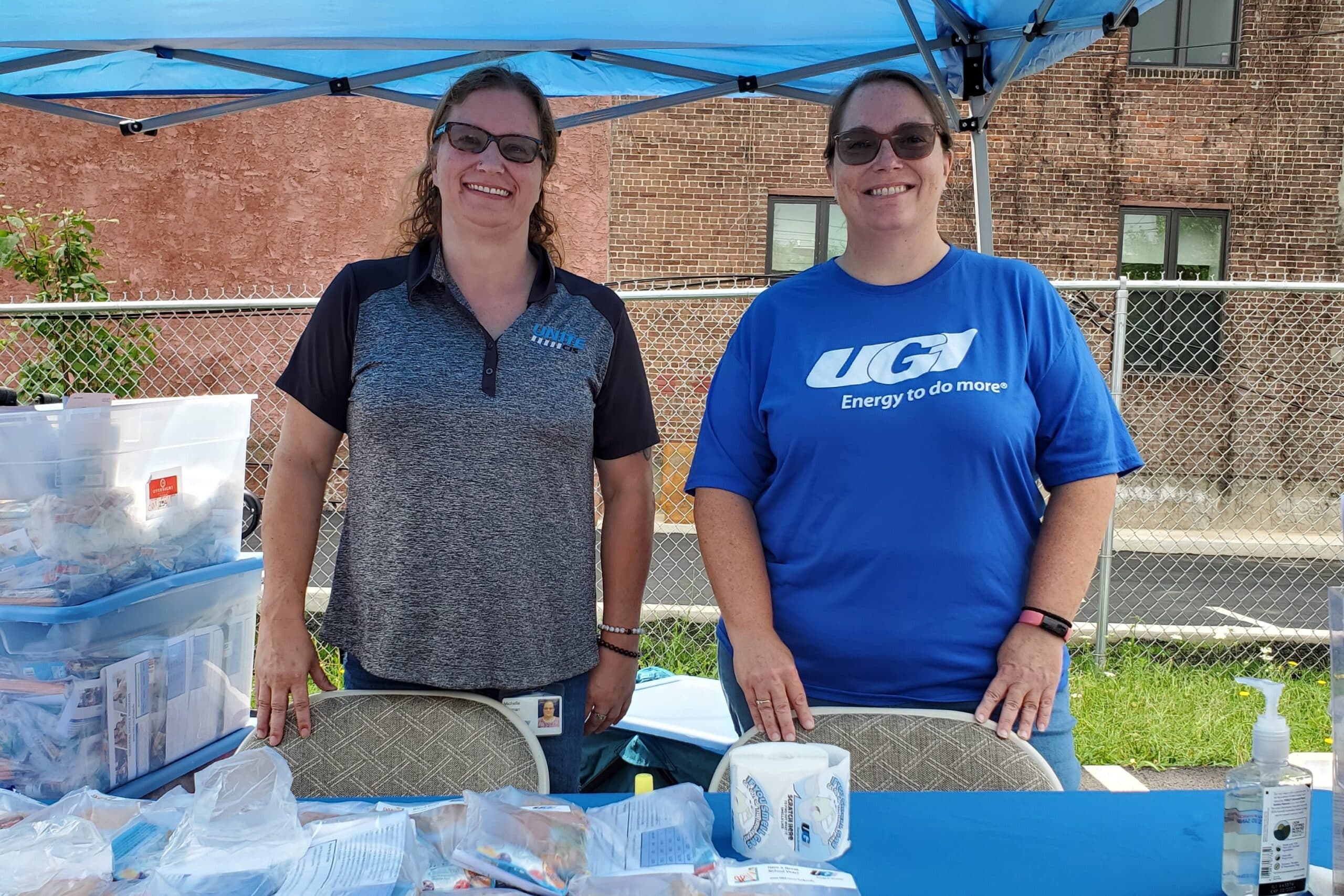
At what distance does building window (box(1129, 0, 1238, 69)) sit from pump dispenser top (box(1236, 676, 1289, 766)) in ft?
42.8

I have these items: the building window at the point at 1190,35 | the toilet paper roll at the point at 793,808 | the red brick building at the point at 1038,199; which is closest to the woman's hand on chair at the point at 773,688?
the toilet paper roll at the point at 793,808

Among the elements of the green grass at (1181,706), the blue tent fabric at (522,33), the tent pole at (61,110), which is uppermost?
the blue tent fabric at (522,33)

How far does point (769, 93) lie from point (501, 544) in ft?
7.80

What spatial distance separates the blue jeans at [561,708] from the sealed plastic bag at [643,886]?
2.66 ft

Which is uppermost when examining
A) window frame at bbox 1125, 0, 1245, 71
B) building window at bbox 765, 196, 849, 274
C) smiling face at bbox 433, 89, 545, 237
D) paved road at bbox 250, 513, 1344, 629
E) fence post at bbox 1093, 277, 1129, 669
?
window frame at bbox 1125, 0, 1245, 71

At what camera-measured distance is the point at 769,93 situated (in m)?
3.72

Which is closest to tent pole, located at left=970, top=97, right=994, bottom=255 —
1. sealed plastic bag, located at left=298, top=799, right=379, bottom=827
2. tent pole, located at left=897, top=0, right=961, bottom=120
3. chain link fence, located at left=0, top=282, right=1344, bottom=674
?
tent pole, located at left=897, top=0, right=961, bottom=120

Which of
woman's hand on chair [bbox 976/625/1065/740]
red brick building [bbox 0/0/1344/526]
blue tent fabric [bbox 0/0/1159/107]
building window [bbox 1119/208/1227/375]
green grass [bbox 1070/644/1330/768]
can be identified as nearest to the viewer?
woman's hand on chair [bbox 976/625/1065/740]

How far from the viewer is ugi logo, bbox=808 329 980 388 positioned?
73.7 inches

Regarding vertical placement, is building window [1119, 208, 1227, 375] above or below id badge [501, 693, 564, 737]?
above

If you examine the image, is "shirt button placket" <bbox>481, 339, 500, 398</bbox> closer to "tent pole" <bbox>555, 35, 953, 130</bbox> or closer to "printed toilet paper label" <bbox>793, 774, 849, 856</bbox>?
"printed toilet paper label" <bbox>793, 774, 849, 856</bbox>

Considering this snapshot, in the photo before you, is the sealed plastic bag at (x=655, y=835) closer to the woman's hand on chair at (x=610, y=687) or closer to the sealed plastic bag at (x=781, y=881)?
the sealed plastic bag at (x=781, y=881)

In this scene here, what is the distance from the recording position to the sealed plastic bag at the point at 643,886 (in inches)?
45.5

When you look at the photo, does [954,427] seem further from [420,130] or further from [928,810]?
[420,130]
